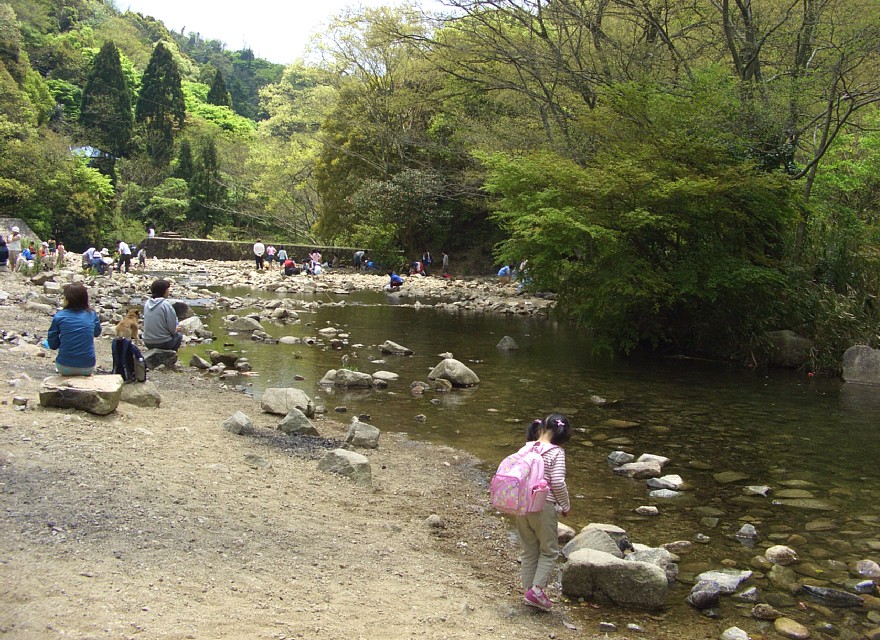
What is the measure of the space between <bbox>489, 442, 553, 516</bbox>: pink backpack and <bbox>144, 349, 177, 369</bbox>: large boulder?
28.8ft

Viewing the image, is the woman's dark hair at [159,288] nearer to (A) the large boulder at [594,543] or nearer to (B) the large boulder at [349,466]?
(B) the large boulder at [349,466]

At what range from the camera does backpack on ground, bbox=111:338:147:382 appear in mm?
8461

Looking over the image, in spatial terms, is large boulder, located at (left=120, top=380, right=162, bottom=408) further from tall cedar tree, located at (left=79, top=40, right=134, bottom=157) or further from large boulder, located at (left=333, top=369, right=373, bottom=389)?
tall cedar tree, located at (left=79, top=40, right=134, bottom=157)

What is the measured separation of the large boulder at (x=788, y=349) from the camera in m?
15.6

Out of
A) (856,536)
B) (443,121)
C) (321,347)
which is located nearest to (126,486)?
(856,536)

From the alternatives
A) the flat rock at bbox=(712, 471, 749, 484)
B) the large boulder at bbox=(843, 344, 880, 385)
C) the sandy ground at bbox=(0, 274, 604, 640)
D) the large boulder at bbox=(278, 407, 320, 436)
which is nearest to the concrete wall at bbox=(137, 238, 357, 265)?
the large boulder at bbox=(843, 344, 880, 385)

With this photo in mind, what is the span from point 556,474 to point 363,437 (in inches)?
163

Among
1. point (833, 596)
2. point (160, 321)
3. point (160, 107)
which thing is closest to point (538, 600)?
point (833, 596)

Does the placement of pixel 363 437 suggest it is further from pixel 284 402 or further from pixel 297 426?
pixel 284 402

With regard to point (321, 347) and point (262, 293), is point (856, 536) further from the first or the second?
point (262, 293)

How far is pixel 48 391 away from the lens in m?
7.27

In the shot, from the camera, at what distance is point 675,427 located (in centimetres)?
1056

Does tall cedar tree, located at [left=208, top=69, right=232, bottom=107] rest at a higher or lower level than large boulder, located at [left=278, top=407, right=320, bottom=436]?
higher

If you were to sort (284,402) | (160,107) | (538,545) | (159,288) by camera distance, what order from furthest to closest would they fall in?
(160,107), (159,288), (284,402), (538,545)
